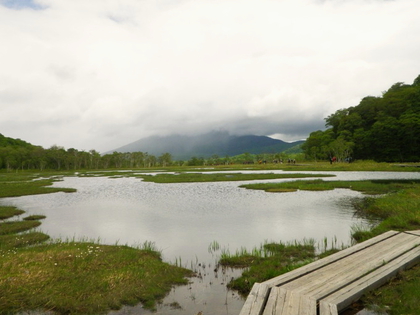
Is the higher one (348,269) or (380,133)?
(380,133)

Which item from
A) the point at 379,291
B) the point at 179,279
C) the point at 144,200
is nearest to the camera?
the point at 379,291

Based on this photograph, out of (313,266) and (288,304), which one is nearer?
(288,304)

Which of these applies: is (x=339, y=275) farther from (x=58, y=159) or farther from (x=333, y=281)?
(x=58, y=159)

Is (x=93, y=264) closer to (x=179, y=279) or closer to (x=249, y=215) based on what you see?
(x=179, y=279)

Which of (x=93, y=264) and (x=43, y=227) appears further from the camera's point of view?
(x=43, y=227)

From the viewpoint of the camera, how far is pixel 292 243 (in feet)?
55.4

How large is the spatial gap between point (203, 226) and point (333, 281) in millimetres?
13607

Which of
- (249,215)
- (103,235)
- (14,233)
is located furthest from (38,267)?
(249,215)

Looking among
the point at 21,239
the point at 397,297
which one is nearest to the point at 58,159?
the point at 21,239

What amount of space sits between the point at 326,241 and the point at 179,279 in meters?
9.45

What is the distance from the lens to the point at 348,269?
34.1 feet

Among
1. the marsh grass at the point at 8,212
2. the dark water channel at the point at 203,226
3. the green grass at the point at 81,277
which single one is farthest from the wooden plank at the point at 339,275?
the marsh grass at the point at 8,212

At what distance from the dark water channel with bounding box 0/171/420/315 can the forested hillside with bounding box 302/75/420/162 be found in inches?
3576

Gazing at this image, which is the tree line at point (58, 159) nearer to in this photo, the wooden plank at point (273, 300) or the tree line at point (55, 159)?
the tree line at point (55, 159)
